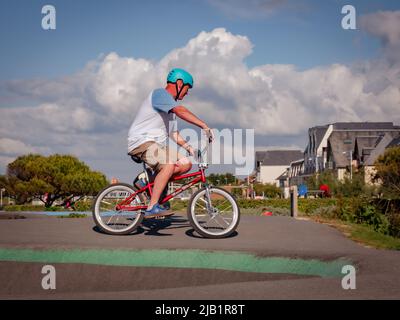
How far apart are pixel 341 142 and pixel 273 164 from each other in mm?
64232

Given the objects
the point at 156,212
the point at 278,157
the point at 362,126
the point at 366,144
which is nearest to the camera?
the point at 156,212

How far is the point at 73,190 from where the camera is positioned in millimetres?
71312

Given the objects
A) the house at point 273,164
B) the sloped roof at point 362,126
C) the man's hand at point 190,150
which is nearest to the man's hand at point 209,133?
the man's hand at point 190,150

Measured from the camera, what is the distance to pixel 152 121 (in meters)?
8.39

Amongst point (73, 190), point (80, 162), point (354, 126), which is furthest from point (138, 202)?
point (354, 126)

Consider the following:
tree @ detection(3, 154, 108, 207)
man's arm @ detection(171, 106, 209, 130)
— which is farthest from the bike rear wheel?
tree @ detection(3, 154, 108, 207)

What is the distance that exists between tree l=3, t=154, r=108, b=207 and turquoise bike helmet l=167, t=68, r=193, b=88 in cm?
6324

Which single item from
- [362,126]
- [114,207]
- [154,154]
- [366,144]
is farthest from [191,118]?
[362,126]

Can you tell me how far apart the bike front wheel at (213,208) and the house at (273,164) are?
142 m

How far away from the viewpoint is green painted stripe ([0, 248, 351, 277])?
6.29 m

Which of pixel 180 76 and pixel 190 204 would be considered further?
pixel 180 76

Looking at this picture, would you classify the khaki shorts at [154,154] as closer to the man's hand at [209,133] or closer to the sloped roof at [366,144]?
the man's hand at [209,133]
